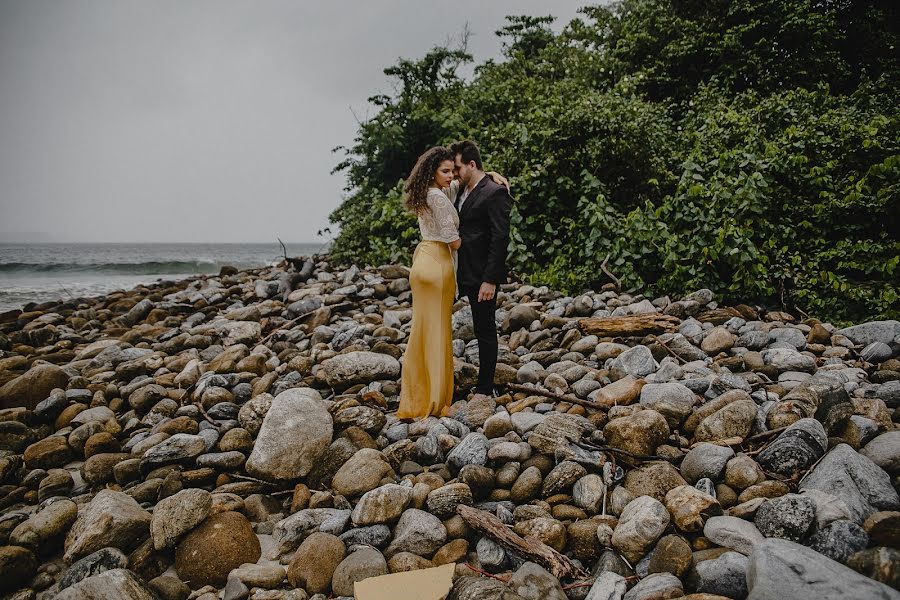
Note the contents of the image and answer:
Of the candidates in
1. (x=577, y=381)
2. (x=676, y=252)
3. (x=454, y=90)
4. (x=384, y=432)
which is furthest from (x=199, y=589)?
(x=454, y=90)

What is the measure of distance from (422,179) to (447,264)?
74 centimetres

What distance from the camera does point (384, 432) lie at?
3.78 meters

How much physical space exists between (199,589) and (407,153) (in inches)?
453

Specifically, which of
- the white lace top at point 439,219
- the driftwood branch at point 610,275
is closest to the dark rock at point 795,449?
the white lace top at point 439,219

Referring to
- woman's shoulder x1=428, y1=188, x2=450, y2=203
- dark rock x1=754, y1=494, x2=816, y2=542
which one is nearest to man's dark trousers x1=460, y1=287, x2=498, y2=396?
woman's shoulder x1=428, y1=188, x2=450, y2=203

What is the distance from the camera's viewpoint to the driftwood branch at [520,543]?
2.33m

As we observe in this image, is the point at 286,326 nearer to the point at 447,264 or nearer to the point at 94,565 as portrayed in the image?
the point at 447,264

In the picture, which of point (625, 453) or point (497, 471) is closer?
point (625, 453)

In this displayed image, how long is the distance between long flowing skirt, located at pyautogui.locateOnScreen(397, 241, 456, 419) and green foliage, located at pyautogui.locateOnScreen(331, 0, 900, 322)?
346 centimetres

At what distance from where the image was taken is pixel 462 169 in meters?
4.14

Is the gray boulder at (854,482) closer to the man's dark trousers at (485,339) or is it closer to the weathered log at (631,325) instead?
the man's dark trousers at (485,339)

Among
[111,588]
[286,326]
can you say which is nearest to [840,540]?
[111,588]

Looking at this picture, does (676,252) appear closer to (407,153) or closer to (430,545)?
(430,545)

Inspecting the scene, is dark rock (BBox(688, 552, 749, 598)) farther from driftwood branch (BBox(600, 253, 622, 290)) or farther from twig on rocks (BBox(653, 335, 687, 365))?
driftwood branch (BBox(600, 253, 622, 290))
